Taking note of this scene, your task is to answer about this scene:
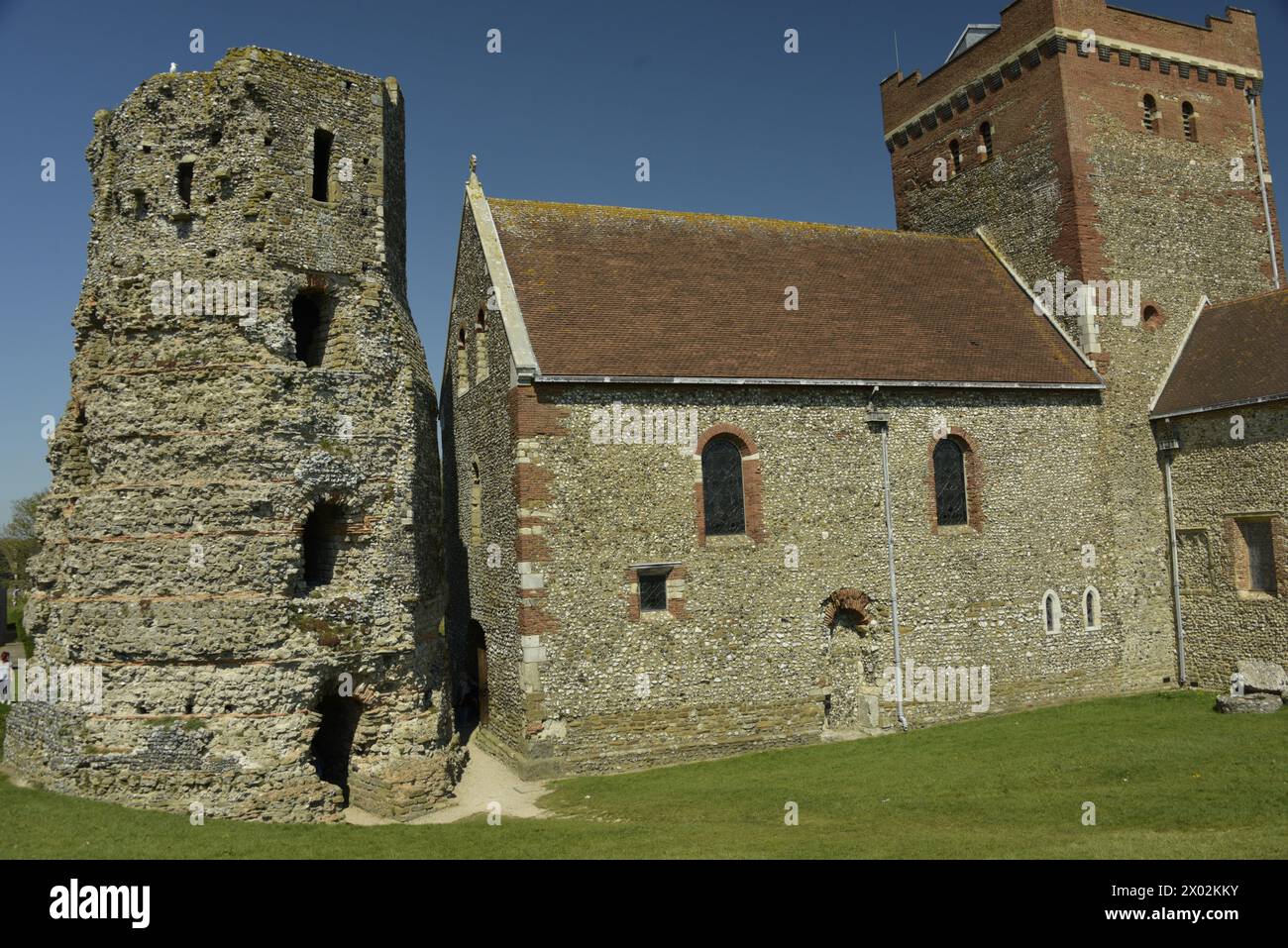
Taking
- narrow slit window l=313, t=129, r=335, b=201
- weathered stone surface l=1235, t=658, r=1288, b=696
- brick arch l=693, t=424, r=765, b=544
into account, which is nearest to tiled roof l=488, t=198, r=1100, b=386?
brick arch l=693, t=424, r=765, b=544

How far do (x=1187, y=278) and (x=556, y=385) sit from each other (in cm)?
1681

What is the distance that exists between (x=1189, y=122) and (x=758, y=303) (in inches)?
538

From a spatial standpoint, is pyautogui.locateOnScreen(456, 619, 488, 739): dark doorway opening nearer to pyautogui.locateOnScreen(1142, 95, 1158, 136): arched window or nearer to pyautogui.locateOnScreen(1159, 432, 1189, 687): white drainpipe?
pyautogui.locateOnScreen(1159, 432, 1189, 687): white drainpipe

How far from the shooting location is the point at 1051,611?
2009 centimetres

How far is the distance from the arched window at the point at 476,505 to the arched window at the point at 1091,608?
13.5 metres

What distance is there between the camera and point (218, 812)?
1377 centimetres

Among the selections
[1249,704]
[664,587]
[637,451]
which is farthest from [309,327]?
[1249,704]

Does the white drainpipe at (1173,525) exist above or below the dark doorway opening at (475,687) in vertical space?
above

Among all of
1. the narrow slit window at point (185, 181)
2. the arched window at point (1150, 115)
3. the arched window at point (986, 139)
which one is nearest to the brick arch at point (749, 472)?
the narrow slit window at point (185, 181)

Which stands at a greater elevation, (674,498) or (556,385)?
(556,385)

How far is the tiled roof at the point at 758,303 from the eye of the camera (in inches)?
713

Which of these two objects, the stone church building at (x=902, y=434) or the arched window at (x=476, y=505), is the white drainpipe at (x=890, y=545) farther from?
the arched window at (x=476, y=505)
